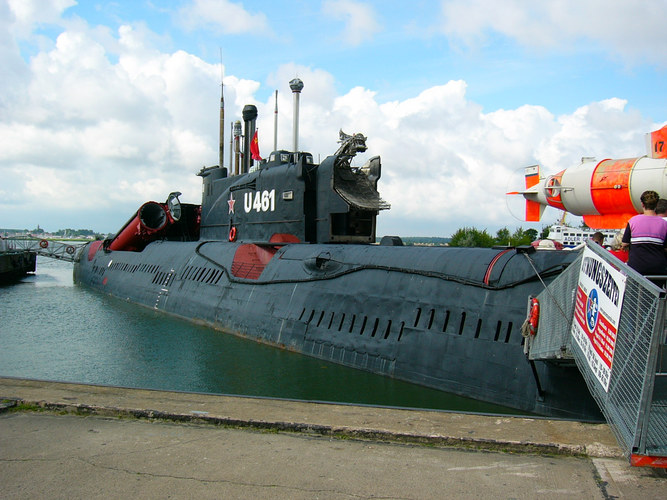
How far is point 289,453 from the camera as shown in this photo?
4.88 m

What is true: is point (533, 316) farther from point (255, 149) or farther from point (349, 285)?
point (255, 149)

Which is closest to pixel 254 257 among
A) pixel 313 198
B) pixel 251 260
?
pixel 251 260

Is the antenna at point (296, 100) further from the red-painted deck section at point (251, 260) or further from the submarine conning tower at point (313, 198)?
the red-painted deck section at point (251, 260)

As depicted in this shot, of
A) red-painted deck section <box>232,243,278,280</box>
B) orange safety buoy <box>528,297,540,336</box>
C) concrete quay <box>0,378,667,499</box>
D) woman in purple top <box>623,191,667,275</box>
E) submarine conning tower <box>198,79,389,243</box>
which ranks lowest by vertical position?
concrete quay <box>0,378,667,499</box>

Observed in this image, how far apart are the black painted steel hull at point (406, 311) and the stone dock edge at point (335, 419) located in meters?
2.42

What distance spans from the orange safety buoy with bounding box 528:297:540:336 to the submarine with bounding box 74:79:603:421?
0.57 m

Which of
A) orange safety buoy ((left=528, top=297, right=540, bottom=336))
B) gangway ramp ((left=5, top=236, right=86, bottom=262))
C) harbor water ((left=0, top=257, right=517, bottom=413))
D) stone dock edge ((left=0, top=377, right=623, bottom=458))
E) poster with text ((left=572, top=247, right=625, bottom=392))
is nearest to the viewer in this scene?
poster with text ((left=572, top=247, right=625, bottom=392))

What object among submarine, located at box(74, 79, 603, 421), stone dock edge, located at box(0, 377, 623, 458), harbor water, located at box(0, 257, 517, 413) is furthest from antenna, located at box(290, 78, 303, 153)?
stone dock edge, located at box(0, 377, 623, 458)

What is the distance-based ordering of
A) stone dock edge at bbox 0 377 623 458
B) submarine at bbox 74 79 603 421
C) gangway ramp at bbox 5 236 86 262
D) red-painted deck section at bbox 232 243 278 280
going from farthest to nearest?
gangway ramp at bbox 5 236 86 262, red-painted deck section at bbox 232 243 278 280, submarine at bbox 74 79 603 421, stone dock edge at bbox 0 377 623 458

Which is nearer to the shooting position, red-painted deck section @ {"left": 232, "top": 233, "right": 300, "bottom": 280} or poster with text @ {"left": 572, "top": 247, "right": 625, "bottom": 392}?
poster with text @ {"left": 572, "top": 247, "right": 625, "bottom": 392}

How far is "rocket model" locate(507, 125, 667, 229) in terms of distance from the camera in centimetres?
1526

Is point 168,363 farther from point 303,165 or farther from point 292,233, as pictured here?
point 303,165

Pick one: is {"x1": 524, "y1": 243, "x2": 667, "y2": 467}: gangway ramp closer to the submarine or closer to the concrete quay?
the concrete quay

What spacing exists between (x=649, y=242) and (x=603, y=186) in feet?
42.2
